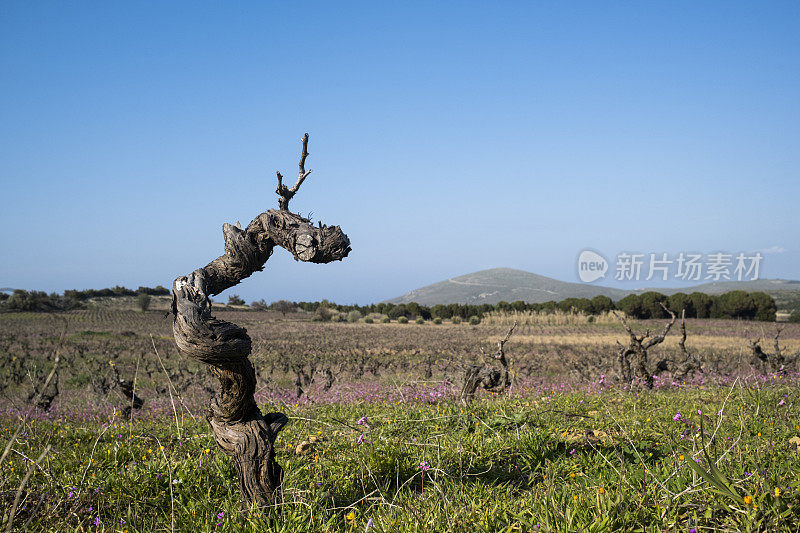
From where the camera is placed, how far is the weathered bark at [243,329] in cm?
323

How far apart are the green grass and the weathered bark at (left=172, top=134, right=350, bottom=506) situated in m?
0.31

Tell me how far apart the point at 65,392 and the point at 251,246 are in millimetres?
12485

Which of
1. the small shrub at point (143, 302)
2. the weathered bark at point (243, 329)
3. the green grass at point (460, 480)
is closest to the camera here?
the green grass at point (460, 480)

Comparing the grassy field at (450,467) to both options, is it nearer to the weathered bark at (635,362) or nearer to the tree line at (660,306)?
the weathered bark at (635,362)

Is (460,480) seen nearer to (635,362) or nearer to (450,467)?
(450,467)

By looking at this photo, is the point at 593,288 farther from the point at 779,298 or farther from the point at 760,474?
the point at 760,474

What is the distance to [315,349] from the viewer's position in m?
22.9

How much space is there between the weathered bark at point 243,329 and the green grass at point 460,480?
31 cm

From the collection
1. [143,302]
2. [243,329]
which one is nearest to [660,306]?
[243,329]

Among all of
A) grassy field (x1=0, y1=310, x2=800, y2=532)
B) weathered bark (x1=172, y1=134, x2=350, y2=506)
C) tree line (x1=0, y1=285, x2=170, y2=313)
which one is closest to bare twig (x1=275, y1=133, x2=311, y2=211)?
weathered bark (x1=172, y1=134, x2=350, y2=506)

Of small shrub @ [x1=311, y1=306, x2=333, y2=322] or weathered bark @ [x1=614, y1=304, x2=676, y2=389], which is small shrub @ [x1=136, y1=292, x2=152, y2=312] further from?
weathered bark @ [x1=614, y1=304, x2=676, y2=389]

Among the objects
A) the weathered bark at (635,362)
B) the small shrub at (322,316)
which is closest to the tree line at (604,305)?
the small shrub at (322,316)

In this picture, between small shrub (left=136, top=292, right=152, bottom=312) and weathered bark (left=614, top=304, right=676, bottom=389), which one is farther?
small shrub (left=136, top=292, right=152, bottom=312)

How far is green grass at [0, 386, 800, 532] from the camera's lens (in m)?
2.97
